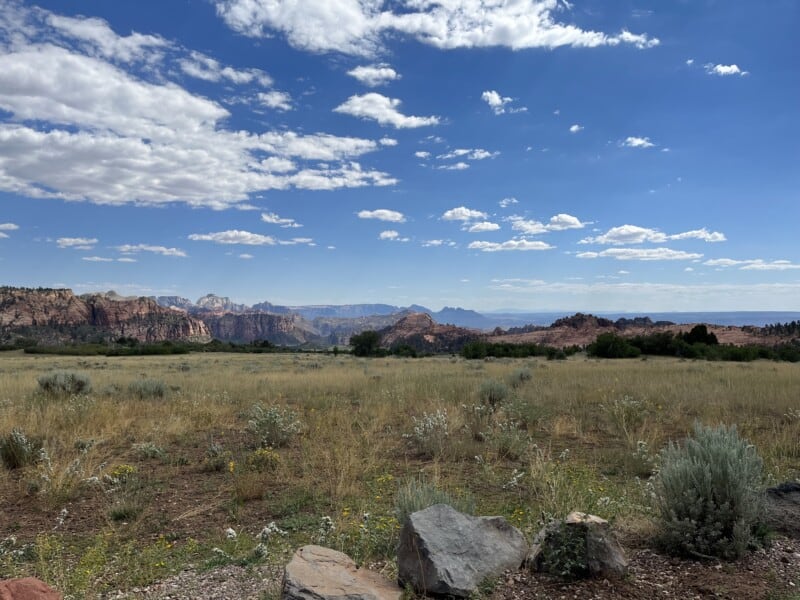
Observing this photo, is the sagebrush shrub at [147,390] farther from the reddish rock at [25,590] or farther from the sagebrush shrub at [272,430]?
the reddish rock at [25,590]

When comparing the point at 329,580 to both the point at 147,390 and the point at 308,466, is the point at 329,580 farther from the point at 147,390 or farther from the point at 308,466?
the point at 147,390

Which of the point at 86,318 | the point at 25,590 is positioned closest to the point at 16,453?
the point at 25,590

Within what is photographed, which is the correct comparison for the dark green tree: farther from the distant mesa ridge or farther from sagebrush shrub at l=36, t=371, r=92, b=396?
sagebrush shrub at l=36, t=371, r=92, b=396

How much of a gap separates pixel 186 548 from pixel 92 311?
17959 cm

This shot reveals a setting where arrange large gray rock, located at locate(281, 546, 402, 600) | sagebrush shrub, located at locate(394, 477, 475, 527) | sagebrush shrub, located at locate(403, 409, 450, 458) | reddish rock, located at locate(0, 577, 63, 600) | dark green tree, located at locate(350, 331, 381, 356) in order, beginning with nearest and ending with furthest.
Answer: reddish rock, located at locate(0, 577, 63, 600) → large gray rock, located at locate(281, 546, 402, 600) → sagebrush shrub, located at locate(394, 477, 475, 527) → sagebrush shrub, located at locate(403, 409, 450, 458) → dark green tree, located at locate(350, 331, 381, 356)

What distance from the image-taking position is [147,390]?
13.9 metres

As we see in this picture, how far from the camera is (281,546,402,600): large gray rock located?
304cm

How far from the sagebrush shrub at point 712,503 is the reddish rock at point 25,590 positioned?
4.03 metres

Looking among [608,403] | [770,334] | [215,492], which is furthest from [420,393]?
[770,334]

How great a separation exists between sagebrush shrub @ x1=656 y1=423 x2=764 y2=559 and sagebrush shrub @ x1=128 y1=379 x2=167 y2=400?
12.9 meters

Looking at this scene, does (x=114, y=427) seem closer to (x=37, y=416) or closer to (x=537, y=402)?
(x=37, y=416)

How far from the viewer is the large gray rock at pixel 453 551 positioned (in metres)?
3.39

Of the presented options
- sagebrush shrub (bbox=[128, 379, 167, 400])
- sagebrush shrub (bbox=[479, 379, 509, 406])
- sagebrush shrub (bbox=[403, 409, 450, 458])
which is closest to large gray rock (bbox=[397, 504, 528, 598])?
sagebrush shrub (bbox=[403, 409, 450, 458])

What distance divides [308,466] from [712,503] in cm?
513
